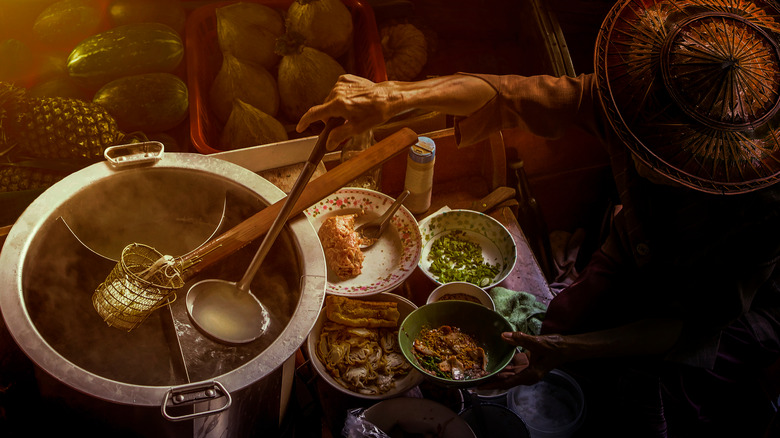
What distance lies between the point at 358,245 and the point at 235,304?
2.04ft

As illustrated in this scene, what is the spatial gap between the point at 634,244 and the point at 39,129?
223 cm

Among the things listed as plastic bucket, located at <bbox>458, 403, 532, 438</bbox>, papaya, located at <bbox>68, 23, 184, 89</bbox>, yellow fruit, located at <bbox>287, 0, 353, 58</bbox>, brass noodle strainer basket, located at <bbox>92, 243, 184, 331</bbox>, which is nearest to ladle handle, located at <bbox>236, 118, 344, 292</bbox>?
brass noodle strainer basket, located at <bbox>92, 243, 184, 331</bbox>

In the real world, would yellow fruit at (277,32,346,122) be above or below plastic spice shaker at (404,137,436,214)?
above

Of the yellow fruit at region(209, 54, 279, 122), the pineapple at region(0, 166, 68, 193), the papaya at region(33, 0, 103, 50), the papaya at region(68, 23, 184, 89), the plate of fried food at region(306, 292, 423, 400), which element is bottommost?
the plate of fried food at region(306, 292, 423, 400)

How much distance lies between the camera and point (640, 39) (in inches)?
49.1

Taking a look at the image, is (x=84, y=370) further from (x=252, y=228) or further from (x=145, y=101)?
(x=145, y=101)

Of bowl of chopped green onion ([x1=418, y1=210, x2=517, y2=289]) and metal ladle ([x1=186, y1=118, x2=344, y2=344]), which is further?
bowl of chopped green onion ([x1=418, y1=210, x2=517, y2=289])

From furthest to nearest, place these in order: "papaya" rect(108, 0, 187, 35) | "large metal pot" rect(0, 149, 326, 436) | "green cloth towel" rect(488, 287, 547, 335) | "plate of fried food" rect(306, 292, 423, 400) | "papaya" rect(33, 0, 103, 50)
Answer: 1. "papaya" rect(108, 0, 187, 35)
2. "papaya" rect(33, 0, 103, 50)
3. "green cloth towel" rect(488, 287, 547, 335)
4. "plate of fried food" rect(306, 292, 423, 400)
5. "large metal pot" rect(0, 149, 326, 436)

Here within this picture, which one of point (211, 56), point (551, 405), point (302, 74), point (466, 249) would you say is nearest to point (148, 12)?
point (211, 56)

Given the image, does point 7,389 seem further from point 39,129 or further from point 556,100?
point 556,100

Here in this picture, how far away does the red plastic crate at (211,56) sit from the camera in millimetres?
2242

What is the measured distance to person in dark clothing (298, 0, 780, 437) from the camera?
45.2 inches

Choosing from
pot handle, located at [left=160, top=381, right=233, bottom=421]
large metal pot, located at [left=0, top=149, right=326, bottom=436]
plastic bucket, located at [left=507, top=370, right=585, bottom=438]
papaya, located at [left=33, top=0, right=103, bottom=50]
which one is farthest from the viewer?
papaya, located at [left=33, top=0, right=103, bottom=50]

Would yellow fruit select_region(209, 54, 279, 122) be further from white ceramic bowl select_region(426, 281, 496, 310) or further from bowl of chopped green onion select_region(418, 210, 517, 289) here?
white ceramic bowl select_region(426, 281, 496, 310)
